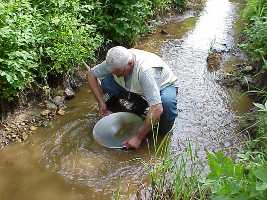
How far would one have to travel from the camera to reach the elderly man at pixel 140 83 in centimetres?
444

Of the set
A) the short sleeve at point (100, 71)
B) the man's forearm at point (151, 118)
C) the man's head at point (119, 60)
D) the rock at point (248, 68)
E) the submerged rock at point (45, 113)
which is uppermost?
the man's head at point (119, 60)

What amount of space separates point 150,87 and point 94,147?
96 cm

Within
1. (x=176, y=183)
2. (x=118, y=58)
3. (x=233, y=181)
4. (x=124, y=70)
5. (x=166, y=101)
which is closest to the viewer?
(x=233, y=181)

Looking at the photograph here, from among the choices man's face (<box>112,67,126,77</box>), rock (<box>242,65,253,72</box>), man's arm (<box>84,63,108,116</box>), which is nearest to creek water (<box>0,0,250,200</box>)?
man's arm (<box>84,63,108,116</box>)

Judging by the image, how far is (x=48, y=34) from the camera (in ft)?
17.3

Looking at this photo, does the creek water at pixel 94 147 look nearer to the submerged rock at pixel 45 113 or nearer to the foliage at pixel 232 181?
the submerged rock at pixel 45 113

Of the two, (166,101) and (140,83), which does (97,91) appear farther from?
(166,101)

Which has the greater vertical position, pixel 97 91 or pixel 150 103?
pixel 150 103

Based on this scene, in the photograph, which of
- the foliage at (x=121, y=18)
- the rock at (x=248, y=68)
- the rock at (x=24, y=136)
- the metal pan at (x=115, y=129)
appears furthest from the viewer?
the foliage at (x=121, y=18)

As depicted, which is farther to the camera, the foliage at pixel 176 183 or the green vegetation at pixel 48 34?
the green vegetation at pixel 48 34

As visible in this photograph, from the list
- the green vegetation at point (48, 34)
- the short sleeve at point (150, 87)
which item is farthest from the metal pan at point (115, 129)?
the green vegetation at point (48, 34)

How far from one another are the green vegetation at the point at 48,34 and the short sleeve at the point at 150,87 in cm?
130

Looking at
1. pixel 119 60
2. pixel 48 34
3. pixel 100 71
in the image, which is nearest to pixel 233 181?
pixel 119 60

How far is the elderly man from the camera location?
4.44 meters
